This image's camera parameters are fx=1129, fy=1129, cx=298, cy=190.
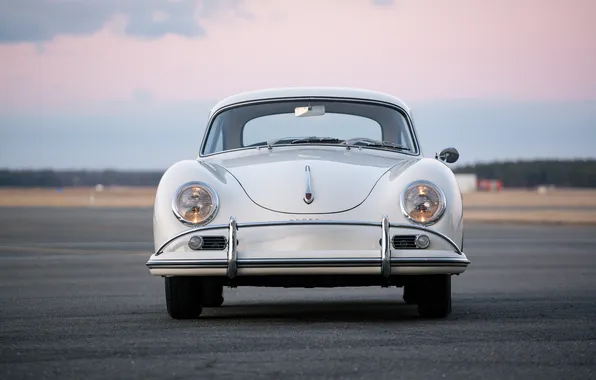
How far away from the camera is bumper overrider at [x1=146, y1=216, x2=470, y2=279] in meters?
7.70

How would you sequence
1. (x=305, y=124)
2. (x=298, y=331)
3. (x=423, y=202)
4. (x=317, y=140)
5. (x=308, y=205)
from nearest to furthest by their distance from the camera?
(x=298, y=331), (x=308, y=205), (x=423, y=202), (x=317, y=140), (x=305, y=124)

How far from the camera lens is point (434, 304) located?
8.35 m

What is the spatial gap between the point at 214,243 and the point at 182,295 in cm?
68

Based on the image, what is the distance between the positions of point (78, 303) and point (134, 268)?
5.78 metres

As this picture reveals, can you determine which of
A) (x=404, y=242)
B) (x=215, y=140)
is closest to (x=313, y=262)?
(x=404, y=242)

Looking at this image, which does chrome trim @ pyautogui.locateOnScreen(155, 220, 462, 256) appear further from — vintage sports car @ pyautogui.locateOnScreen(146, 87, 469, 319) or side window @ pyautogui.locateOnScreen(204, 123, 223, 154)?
side window @ pyautogui.locateOnScreen(204, 123, 223, 154)

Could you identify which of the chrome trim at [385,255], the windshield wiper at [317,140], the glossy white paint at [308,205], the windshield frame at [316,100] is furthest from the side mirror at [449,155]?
the chrome trim at [385,255]

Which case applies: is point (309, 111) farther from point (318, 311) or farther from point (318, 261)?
point (318, 261)

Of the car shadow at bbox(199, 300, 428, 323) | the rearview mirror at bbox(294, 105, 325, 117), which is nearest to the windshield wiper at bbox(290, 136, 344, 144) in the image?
the rearview mirror at bbox(294, 105, 325, 117)

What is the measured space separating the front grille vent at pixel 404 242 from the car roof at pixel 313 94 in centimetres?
239

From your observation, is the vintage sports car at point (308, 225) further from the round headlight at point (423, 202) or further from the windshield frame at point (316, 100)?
the windshield frame at point (316, 100)

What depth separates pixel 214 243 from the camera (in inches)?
309

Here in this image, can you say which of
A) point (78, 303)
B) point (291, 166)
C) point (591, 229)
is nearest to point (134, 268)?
point (78, 303)

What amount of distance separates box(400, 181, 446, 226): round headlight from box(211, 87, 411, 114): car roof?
2.08 metres
